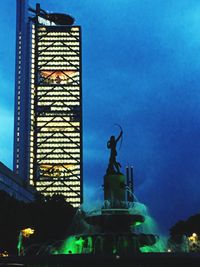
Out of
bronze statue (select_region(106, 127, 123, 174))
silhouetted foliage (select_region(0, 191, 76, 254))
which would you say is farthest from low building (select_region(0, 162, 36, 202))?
bronze statue (select_region(106, 127, 123, 174))

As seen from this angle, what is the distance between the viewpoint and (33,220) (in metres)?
75.3

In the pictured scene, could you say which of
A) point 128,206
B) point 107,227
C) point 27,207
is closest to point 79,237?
point 107,227

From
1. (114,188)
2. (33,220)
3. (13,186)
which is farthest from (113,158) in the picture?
(13,186)

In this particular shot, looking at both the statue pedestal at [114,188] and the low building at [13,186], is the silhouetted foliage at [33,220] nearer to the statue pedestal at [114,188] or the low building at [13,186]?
the low building at [13,186]

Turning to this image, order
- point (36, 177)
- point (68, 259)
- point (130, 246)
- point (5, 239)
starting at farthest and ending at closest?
1. point (36, 177)
2. point (5, 239)
3. point (130, 246)
4. point (68, 259)

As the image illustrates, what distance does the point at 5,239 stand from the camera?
210 ft

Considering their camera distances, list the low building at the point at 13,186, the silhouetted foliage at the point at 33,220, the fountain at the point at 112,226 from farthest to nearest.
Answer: the low building at the point at 13,186 → the silhouetted foliage at the point at 33,220 → the fountain at the point at 112,226

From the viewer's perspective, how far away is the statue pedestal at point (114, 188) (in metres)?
30.1

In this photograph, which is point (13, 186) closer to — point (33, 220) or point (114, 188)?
point (33, 220)

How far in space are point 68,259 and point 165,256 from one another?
3720 mm

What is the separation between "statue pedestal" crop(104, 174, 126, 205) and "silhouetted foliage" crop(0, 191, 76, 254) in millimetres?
36623

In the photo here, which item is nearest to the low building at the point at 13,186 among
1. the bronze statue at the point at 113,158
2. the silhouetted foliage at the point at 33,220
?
the silhouetted foliage at the point at 33,220

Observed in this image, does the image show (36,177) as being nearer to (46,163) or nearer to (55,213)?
(46,163)

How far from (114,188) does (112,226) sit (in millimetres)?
3045
